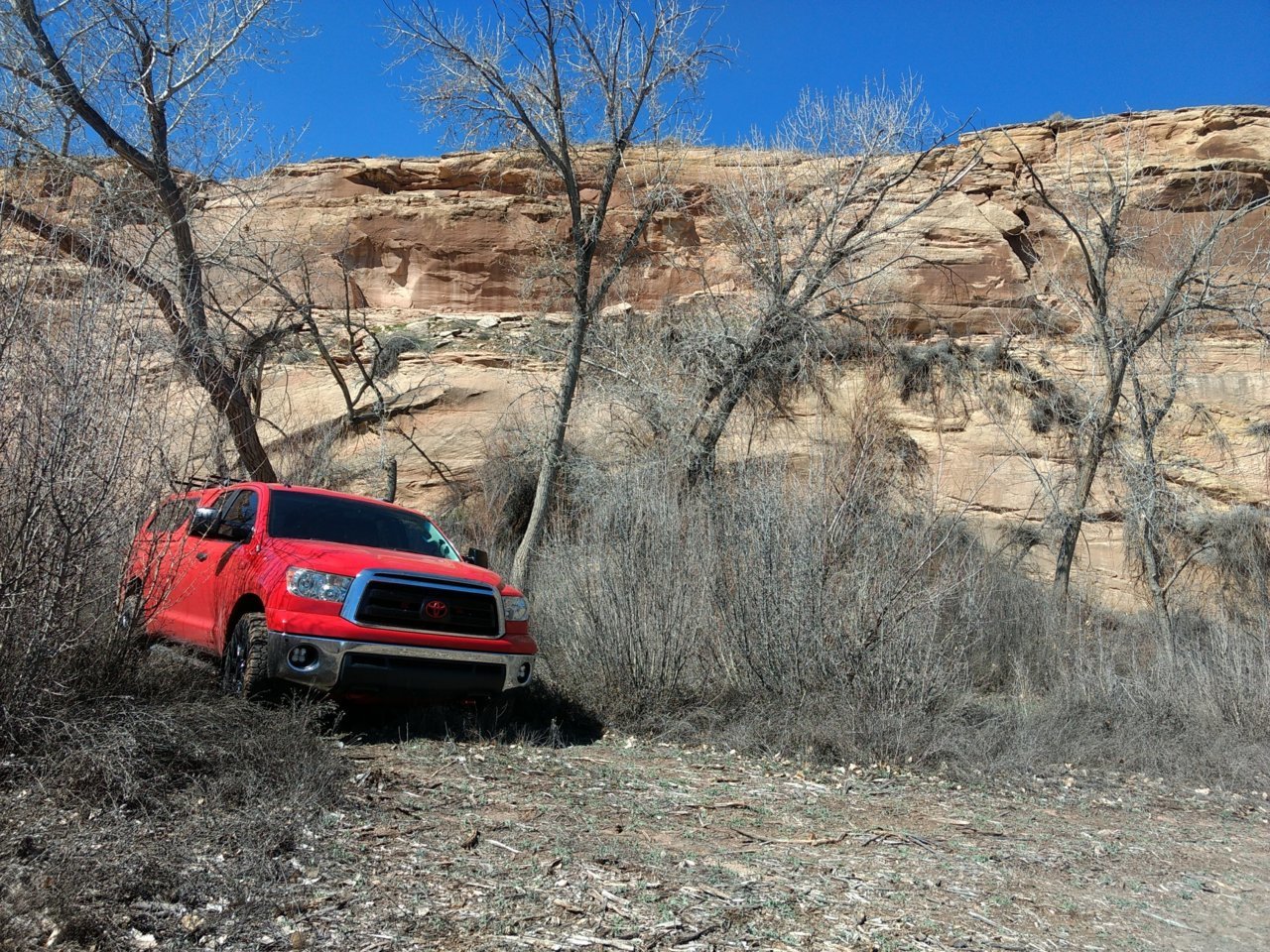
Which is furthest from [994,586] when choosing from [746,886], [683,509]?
[746,886]

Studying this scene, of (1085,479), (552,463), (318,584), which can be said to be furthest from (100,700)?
(1085,479)

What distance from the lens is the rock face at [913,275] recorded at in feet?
59.7

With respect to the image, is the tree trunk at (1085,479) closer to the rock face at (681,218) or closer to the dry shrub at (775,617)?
the rock face at (681,218)

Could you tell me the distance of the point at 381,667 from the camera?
6508 millimetres

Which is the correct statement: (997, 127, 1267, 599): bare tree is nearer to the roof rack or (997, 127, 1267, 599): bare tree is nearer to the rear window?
the roof rack

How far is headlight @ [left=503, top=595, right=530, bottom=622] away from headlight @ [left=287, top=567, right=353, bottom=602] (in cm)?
131

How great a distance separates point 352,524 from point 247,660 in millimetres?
1801

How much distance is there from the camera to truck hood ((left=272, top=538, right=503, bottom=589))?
6668mm

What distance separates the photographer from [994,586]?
13266 millimetres

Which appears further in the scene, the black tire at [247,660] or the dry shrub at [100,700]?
the black tire at [247,660]

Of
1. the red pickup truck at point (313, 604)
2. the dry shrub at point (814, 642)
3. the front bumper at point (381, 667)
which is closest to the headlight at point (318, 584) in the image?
the red pickup truck at point (313, 604)

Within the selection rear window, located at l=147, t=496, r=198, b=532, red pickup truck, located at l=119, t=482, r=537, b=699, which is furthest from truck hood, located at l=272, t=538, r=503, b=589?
rear window, located at l=147, t=496, r=198, b=532

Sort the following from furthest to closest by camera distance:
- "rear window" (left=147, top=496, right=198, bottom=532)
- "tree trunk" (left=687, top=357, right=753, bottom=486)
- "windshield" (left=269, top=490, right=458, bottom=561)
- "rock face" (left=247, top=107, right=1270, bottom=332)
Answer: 1. "rock face" (left=247, top=107, right=1270, bottom=332)
2. "tree trunk" (left=687, top=357, right=753, bottom=486)
3. "windshield" (left=269, top=490, right=458, bottom=561)
4. "rear window" (left=147, top=496, right=198, bottom=532)

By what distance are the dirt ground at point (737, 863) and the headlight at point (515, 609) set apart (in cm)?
103
